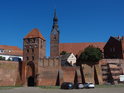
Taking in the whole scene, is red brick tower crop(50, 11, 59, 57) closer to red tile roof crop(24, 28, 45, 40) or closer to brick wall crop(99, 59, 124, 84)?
red tile roof crop(24, 28, 45, 40)

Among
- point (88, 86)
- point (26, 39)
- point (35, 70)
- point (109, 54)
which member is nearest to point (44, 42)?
point (26, 39)

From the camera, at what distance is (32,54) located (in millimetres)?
63781

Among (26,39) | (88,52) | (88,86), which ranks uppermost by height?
(26,39)

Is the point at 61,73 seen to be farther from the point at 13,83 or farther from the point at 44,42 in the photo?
the point at 44,42

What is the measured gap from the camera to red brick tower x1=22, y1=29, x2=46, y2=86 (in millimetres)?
56531

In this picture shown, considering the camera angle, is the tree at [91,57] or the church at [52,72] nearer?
the church at [52,72]

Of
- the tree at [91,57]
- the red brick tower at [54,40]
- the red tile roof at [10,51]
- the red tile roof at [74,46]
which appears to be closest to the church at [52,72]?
the tree at [91,57]

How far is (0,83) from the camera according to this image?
5250 centimetres

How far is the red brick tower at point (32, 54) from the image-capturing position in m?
56.5

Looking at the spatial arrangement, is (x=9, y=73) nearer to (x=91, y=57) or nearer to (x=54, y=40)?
(x=91, y=57)

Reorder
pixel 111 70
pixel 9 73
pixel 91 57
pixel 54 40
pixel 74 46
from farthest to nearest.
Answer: pixel 74 46 < pixel 54 40 < pixel 91 57 < pixel 111 70 < pixel 9 73

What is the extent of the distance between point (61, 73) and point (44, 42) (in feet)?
50.7

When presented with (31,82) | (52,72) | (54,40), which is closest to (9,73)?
(31,82)

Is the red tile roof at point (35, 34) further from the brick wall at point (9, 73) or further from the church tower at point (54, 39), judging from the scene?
the brick wall at point (9, 73)
